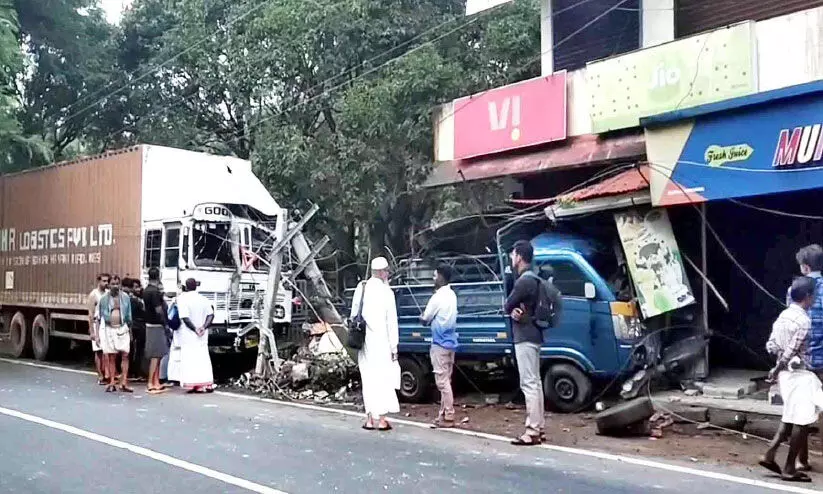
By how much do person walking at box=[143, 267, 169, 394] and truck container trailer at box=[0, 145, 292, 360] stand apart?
76 centimetres

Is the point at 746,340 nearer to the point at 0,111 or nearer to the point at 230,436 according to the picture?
the point at 230,436

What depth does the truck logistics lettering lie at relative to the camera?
1639 centimetres

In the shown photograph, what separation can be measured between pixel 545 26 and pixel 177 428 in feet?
29.7

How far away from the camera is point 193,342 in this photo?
13078 millimetres

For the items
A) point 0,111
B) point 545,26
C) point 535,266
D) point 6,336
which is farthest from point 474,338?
point 6,336

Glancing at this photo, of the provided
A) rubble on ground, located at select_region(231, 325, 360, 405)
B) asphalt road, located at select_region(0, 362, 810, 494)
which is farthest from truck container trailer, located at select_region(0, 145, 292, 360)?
asphalt road, located at select_region(0, 362, 810, 494)

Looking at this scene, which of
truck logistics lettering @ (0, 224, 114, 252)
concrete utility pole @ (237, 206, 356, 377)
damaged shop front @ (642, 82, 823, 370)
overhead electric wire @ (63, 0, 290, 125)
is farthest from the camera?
overhead electric wire @ (63, 0, 290, 125)

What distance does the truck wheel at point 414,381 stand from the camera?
12031 mm

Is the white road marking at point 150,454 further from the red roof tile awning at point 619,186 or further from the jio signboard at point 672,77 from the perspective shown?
the jio signboard at point 672,77

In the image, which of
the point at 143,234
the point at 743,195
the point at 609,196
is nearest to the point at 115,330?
the point at 143,234

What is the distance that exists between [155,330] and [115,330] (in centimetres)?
61

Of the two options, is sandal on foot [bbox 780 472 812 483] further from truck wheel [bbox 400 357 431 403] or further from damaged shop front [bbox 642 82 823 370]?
truck wheel [bbox 400 357 431 403]

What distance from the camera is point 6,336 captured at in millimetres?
19781

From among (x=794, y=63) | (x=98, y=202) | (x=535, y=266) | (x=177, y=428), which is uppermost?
(x=794, y=63)
